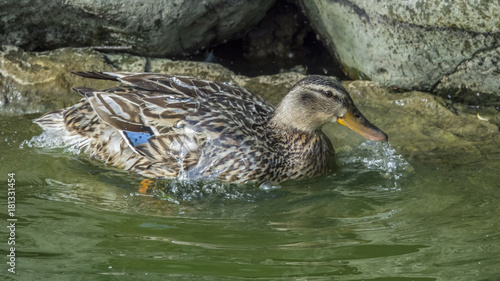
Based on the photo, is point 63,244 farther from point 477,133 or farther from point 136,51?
point 477,133

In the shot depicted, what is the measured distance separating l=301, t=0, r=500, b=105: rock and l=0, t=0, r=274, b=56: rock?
1.23 meters

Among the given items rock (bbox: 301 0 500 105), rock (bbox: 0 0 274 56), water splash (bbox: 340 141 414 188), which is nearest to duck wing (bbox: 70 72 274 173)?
water splash (bbox: 340 141 414 188)

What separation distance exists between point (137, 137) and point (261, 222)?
149 cm

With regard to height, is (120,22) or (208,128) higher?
(120,22)

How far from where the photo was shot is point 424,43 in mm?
7059

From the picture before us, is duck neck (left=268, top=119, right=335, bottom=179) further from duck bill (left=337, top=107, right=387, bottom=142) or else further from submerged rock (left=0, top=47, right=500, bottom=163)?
submerged rock (left=0, top=47, right=500, bottom=163)

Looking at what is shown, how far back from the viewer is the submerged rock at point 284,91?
6684 millimetres

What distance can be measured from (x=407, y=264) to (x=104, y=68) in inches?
168

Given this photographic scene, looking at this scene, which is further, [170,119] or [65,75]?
[65,75]

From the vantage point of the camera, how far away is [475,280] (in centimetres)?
436

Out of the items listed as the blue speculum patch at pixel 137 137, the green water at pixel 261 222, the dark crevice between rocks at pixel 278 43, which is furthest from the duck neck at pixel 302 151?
the dark crevice between rocks at pixel 278 43

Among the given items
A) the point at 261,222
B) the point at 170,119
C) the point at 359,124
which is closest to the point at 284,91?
the point at 359,124

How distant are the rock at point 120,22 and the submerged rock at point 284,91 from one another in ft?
0.58

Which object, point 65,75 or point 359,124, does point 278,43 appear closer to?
point 65,75
